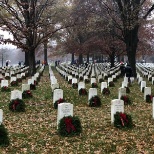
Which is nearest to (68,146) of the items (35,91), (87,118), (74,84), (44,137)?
(44,137)

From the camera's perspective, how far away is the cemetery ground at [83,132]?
8.19 metres

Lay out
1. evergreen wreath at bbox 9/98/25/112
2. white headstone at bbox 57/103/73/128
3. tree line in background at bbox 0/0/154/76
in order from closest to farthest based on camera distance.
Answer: white headstone at bbox 57/103/73/128, evergreen wreath at bbox 9/98/25/112, tree line in background at bbox 0/0/154/76

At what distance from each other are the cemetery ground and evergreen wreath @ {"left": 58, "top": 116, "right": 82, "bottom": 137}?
195mm

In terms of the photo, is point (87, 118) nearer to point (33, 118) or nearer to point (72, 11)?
point (33, 118)

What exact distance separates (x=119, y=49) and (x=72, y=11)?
32.9 feet

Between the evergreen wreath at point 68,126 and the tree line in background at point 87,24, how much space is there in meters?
15.0

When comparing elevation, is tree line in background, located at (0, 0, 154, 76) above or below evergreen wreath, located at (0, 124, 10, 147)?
above

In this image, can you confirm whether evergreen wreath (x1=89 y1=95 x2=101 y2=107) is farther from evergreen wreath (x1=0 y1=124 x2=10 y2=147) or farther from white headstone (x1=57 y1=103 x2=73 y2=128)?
evergreen wreath (x1=0 y1=124 x2=10 y2=147)

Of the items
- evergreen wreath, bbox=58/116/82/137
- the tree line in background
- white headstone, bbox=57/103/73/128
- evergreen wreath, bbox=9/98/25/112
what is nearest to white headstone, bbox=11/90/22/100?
evergreen wreath, bbox=9/98/25/112

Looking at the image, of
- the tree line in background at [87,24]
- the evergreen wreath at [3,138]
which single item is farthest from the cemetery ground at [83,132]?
the tree line in background at [87,24]

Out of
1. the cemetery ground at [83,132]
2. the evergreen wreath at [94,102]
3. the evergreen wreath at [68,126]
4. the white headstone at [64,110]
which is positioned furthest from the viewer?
the evergreen wreath at [94,102]

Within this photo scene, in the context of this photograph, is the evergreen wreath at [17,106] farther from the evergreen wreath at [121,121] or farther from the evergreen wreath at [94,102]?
the evergreen wreath at [121,121]

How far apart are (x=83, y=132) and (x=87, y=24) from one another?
63.7 ft

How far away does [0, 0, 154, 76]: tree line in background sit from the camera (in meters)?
25.0
